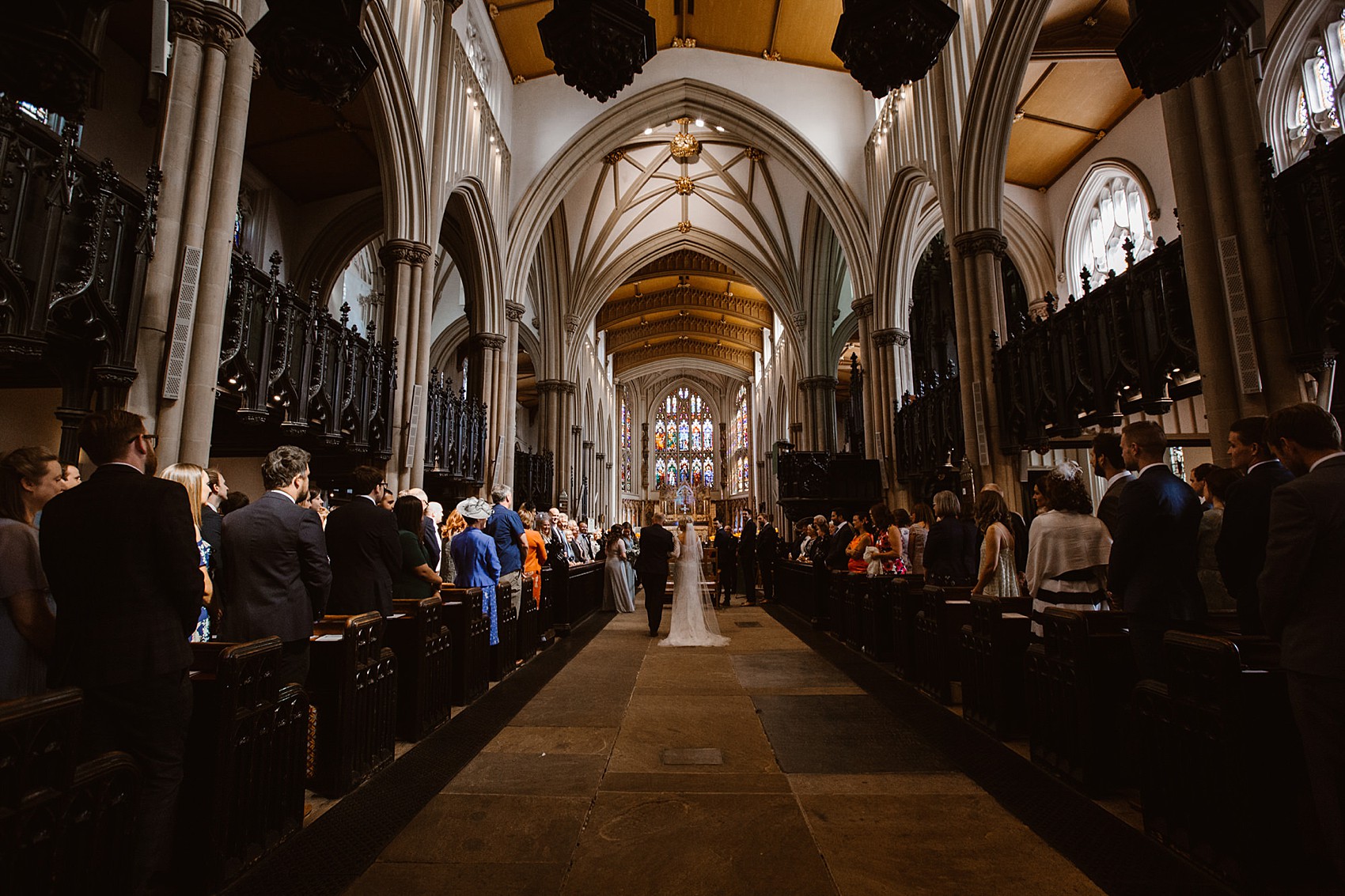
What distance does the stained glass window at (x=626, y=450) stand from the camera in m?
41.8

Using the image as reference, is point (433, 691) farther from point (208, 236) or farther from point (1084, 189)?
point (1084, 189)

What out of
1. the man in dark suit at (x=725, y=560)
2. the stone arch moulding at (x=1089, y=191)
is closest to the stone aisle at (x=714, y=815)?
the man in dark suit at (x=725, y=560)

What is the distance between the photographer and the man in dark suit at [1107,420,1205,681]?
2.99 metres

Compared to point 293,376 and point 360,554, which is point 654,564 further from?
point 360,554

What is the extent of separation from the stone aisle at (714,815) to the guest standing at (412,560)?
1118 mm

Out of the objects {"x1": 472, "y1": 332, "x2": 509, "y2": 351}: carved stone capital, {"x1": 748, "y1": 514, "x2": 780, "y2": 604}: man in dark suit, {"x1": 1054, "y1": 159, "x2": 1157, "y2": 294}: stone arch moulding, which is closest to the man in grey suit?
{"x1": 1054, "y1": 159, "x2": 1157, "y2": 294}: stone arch moulding

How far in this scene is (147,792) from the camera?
2.13 metres

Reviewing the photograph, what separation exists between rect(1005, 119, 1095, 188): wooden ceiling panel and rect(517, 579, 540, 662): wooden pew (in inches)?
476

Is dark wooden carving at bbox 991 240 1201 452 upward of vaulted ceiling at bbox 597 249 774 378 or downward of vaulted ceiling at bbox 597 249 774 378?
downward

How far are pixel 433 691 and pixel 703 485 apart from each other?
38671mm

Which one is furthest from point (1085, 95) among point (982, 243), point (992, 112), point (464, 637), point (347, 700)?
point (347, 700)

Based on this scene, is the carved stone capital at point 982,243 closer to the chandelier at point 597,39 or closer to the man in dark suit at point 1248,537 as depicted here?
the man in dark suit at point 1248,537

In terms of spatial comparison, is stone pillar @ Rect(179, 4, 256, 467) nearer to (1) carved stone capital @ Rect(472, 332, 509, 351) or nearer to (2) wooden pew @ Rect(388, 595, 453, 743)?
(2) wooden pew @ Rect(388, 595, 453, 743)

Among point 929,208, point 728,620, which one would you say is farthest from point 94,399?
point 929,208
